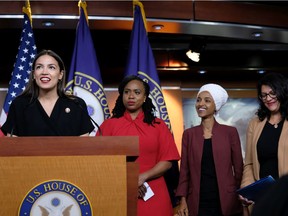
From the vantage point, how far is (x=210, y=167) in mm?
3154

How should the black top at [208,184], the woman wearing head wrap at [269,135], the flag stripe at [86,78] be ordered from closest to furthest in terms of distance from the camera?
the woman wearing head wrap at [269,135], the black top at [208,184], the flag stripe at [86,78]

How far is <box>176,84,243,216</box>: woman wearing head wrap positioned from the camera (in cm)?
311

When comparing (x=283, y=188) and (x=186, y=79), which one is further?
(x=186, y=79)

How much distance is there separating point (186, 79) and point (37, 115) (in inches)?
164

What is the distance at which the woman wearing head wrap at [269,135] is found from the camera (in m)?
2.88

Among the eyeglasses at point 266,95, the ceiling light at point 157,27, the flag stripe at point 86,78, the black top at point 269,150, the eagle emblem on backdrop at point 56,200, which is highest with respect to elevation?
the ceiling light at point 157,27

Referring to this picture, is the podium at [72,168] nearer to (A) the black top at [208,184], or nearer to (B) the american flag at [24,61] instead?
(A) the black top at [208,184]

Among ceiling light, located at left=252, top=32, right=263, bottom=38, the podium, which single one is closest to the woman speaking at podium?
the podium

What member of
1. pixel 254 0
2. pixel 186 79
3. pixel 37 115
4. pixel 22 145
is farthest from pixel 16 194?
pixel 186 79

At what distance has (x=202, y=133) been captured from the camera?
328 centimetres

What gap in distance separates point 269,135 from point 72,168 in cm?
163

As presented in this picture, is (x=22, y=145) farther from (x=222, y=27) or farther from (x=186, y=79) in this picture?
(x=186, y=79)

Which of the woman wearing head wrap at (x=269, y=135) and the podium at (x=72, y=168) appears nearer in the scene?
the podium at (x=72, y=168)

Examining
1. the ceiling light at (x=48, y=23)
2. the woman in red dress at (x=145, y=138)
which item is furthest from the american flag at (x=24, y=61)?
the woman in red dress at (x=145, y=138)
